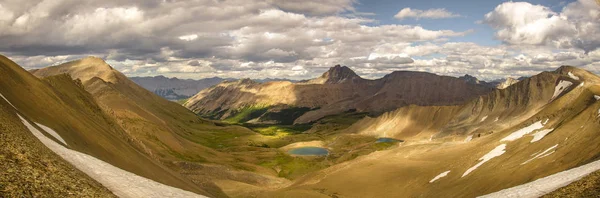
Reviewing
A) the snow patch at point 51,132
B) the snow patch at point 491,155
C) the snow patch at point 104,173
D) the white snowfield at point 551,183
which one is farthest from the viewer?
the snow patch at point 491,155

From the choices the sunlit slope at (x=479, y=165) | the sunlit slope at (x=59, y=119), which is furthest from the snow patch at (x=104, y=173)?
the sunlit slope at (x=479, y=165)

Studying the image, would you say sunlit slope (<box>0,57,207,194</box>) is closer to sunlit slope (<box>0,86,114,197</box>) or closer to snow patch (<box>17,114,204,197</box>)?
snow patch (<box>17,114,204,197</box>)

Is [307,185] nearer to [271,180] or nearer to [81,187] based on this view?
[271,180]

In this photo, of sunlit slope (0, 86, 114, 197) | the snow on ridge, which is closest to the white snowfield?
the snow on ridge

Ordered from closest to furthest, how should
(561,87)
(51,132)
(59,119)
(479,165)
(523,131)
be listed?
1. (51,132)
2. (59,119)
3. (479,165)
4. (523,131)
5. (561,87)

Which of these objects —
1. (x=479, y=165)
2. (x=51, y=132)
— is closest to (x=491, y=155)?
(x=479, y=165)

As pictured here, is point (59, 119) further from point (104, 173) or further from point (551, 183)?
point (551, 183)

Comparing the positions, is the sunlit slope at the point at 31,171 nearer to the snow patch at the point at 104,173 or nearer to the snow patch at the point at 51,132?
the snow patch at the point at 104,173
